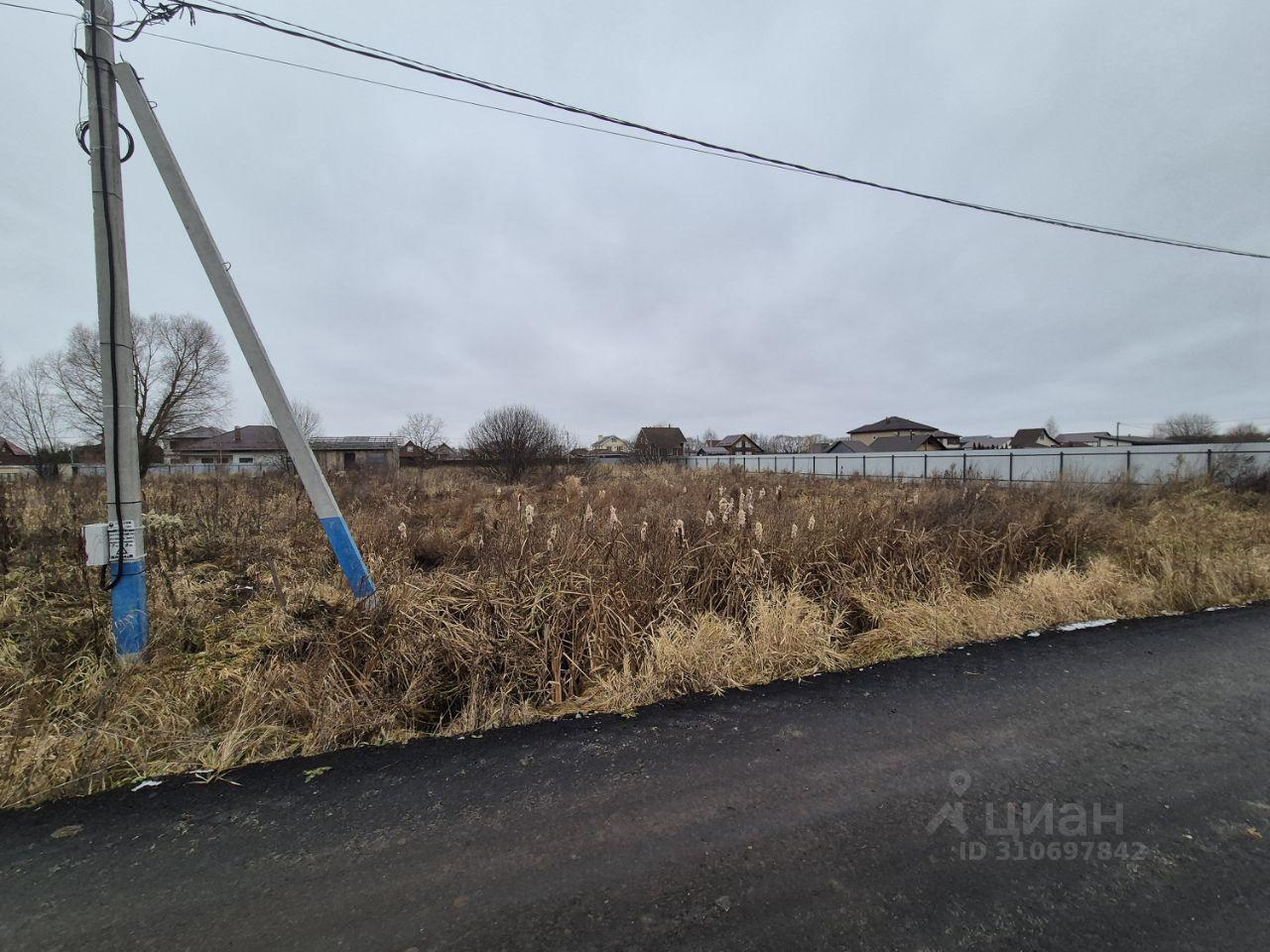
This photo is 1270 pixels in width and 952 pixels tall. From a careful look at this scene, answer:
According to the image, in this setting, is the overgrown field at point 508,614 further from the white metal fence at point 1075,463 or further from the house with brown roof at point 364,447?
the house with brown roof at point 364,447

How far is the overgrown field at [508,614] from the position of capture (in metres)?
2.74

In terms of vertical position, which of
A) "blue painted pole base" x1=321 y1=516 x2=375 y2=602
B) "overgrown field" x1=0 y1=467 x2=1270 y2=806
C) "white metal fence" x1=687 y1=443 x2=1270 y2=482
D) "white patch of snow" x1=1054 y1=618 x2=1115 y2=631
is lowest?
"white patch of snow" x1=1054 y1=618 x2=1115 y2=631

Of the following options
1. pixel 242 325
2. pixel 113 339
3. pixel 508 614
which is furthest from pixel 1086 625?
pixel 113 339

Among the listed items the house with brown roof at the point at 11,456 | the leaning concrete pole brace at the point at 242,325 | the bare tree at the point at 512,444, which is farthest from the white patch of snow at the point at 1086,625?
the house with brown roof at the point at 11,456

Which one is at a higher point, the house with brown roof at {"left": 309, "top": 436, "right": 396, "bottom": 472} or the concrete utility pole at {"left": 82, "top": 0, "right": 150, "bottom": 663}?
the house with brown roof at {"left": 309, "top": 436, "right": 396, "bottom": 472}

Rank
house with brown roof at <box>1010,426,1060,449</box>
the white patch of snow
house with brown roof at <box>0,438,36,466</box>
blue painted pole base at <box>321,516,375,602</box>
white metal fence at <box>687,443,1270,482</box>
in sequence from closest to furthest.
Answer: blue painted pole base at <box>321,516,375,602</box> → the white patch of snow → white metal fence at <box>687,443,1270,482</box> → house with brown roof at <box>0,438,36,466</box> → house with brown roof at <box>1010,426,1060,449</box>

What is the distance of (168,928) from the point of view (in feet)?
5.12

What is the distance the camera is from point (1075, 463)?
19750mm

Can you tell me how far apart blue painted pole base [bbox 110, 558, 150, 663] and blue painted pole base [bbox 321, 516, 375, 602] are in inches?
44.9

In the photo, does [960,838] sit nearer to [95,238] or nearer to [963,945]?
[963,945]

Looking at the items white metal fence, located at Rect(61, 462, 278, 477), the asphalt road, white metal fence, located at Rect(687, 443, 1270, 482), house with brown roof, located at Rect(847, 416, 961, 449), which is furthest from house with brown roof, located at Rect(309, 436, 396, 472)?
house with brown roof, located at Rect(847, 416, 961, 449)

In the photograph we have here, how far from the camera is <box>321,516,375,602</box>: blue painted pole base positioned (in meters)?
3.92

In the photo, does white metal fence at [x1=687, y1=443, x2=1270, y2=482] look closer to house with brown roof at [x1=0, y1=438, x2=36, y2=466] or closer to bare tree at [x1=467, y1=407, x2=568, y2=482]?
bare tree at [x1=467, y1=407, x2=568, y2=482]

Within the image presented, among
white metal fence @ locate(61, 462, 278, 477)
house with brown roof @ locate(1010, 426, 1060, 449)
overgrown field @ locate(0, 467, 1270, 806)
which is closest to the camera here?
overgrown field @ locate(0, 467, 1270, 806)
